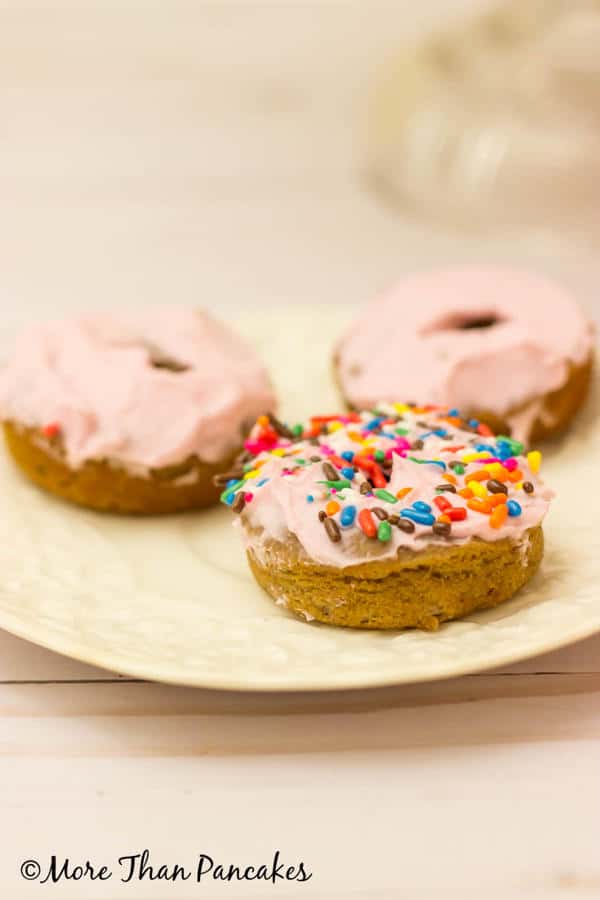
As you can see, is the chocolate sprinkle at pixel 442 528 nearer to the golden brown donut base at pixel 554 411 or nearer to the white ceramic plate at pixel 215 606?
the white ceramic plate at pixel 215 606

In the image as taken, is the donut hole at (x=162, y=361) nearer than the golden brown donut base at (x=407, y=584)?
No

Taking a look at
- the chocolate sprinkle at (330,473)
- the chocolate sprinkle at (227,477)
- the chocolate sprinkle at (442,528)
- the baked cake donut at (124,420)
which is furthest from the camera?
the baked cake donut at (124,420)

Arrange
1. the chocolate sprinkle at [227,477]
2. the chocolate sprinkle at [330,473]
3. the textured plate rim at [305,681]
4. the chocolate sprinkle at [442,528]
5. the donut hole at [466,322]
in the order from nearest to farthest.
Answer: the textured plate rim at [305,681] < the chocolate sprinkle at [442,528] < the chocolate sprinkle at [330,473] < the chocolate sprinkle at [227,477] < the donut hole at [466,322]

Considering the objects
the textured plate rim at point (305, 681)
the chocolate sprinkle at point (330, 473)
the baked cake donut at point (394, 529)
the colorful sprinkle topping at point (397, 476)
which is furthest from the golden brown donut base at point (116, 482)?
the textured plate rim at point (305, 681)

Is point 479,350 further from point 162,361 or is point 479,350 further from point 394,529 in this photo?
point 394,529

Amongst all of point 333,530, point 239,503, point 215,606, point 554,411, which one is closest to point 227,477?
point 239,503

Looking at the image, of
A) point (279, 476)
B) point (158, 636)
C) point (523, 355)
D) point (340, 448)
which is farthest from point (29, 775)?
point (523, 355)
